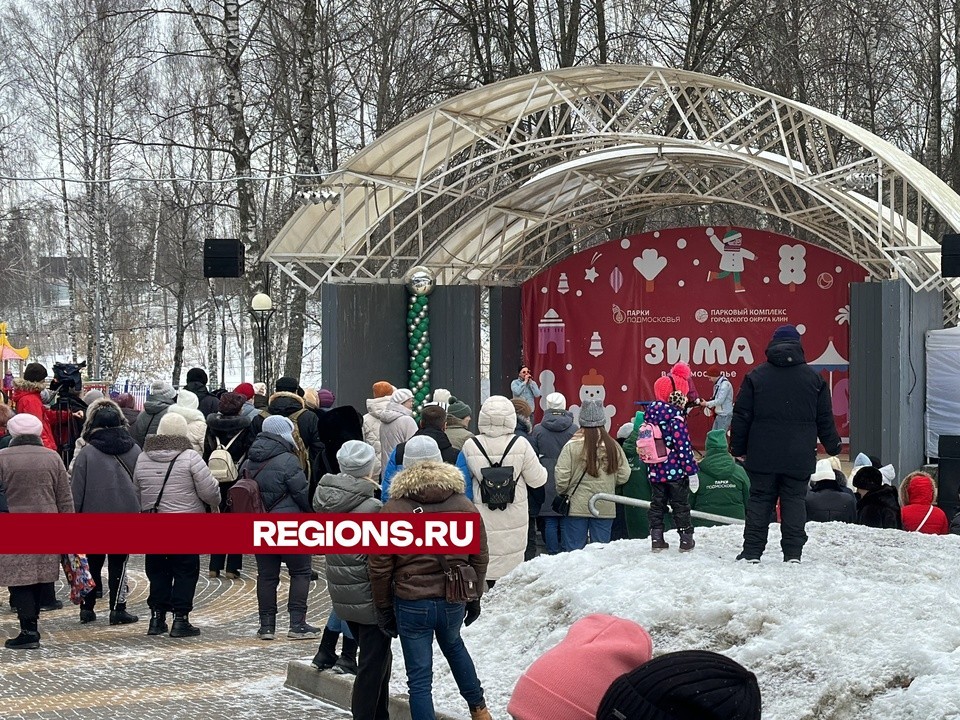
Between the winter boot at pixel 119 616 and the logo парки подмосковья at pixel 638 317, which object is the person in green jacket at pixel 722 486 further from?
the logo парки подмосковья at pixel 638 317

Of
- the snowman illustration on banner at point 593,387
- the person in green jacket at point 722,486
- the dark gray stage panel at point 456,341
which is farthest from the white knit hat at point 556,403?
the snowman illustration on banner at point 593,387

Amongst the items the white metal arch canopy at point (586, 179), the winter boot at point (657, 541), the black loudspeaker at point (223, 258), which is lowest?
the winter boot at point (657, 541)

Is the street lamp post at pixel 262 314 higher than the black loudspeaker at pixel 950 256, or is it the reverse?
the black loudspeaker at pixel 950 256

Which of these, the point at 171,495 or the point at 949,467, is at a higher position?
the point at 171,495

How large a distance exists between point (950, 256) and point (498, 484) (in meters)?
7.63

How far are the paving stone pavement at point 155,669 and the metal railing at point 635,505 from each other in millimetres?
2184

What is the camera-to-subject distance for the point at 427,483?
6.22m

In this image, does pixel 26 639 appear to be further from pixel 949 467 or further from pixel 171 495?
pixel 949 467

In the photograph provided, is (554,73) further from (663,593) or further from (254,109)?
(254,109)

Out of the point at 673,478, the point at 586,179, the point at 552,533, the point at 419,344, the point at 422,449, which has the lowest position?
the point at 552,533

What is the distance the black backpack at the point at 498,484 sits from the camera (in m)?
9.30

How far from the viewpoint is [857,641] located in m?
6.20

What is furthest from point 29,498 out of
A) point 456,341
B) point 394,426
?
point 456,341

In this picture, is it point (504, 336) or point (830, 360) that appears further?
point (504, 336)
